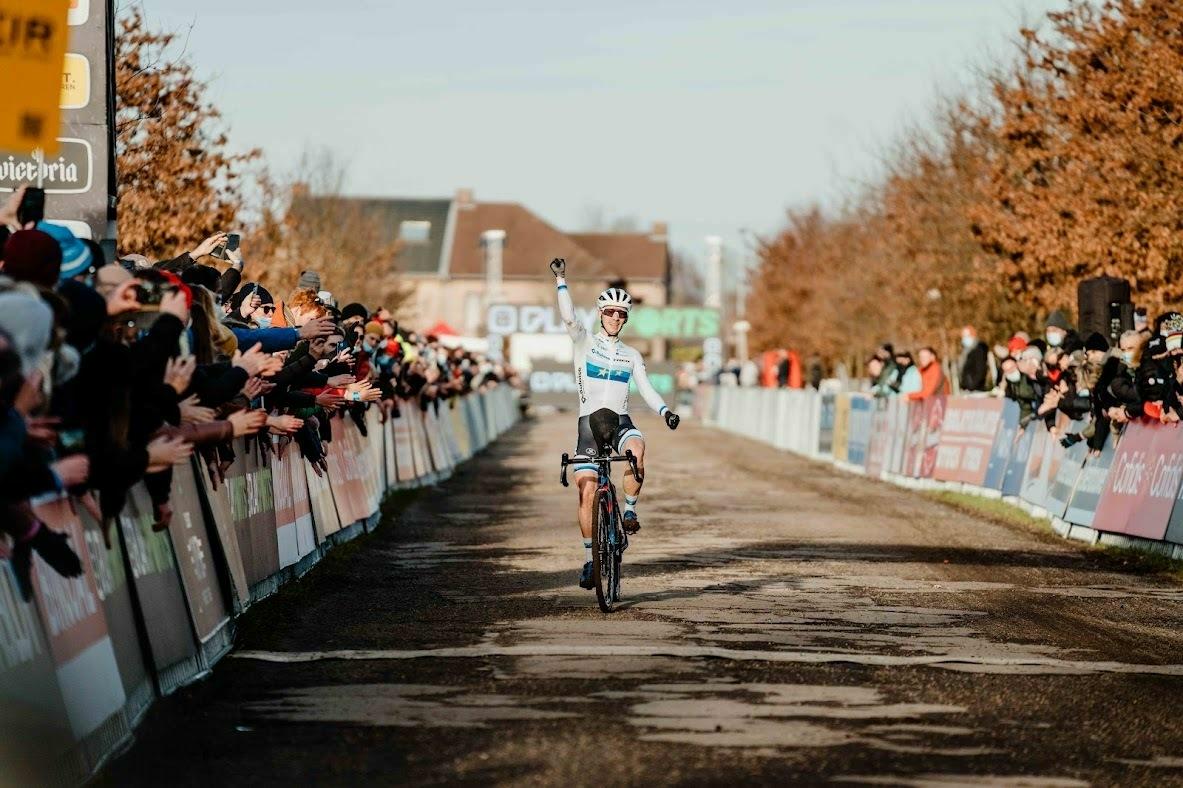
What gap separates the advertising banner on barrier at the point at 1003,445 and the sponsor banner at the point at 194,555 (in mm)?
16177

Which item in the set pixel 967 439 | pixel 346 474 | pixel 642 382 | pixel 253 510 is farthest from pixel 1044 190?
pixel 253 510

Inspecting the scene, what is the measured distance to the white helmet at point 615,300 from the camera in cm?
1435

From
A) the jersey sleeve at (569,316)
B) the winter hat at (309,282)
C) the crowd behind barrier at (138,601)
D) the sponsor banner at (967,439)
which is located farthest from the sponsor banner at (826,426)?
the jersey sleeve at (569,316)

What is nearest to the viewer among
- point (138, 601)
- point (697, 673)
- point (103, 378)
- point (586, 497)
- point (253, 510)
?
point (103, 378)

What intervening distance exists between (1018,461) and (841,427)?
1362 cm

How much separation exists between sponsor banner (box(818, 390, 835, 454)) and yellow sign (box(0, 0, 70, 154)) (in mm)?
33111

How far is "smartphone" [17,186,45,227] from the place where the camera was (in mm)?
9656

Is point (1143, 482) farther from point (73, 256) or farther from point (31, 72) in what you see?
point (31, 72)

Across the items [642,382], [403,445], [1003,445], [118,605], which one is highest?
[642,382]

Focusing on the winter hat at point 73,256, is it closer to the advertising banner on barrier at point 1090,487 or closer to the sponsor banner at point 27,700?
the sponsor banner at point 27,700

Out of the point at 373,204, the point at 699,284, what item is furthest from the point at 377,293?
the point at 699,284

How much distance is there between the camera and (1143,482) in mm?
19781

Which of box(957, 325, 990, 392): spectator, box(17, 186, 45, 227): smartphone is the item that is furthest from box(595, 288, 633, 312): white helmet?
box(957, 325, 990, 392): spectator

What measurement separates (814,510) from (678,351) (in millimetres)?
80773
